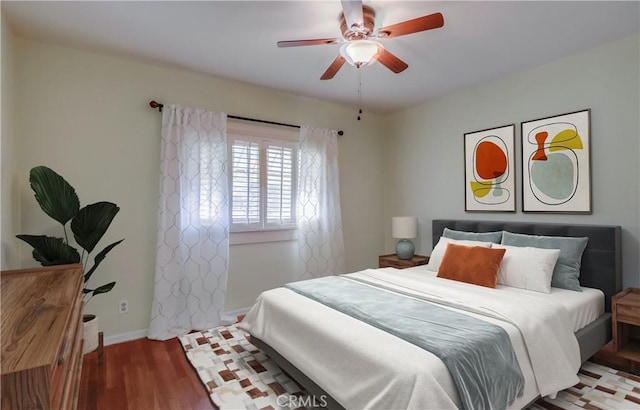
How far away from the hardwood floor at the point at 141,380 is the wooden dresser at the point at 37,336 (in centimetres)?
72

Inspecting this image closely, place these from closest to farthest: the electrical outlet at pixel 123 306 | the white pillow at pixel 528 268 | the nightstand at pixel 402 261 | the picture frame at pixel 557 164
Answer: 1. the white pillow at pixel 528 268
2. the picture frame at pixel 557 164
3. the electrical outlet at pixel 123 306
4. the nightstand at pixel 402 261

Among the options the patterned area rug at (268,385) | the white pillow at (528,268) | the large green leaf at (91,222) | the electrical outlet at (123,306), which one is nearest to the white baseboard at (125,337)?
the electrical outlet at (123,306)

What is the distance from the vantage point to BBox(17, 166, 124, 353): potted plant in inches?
88.2

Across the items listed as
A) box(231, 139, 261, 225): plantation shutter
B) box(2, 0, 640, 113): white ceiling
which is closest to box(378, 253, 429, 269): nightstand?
box(231, 139, 261, 225): plantation shutter

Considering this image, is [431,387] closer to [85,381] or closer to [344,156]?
[85,381]

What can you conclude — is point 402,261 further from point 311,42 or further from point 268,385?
point 311,42

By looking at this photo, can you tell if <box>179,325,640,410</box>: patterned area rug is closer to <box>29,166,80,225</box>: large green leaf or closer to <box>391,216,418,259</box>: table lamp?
<box>29,166,80,225</box>: large green leaf

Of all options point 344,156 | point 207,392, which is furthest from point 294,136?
point 207,392

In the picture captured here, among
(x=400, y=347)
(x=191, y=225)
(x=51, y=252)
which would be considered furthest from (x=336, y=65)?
(x=51, y=252)

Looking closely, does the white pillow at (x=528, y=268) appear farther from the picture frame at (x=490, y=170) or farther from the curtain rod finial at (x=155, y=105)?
the curtain rod finial at (x=155, y=105)

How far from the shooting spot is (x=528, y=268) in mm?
2623

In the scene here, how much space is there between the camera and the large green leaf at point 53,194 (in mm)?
2244

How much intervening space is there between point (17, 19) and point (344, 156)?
3.39 metres

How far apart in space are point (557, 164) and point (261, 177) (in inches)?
119
